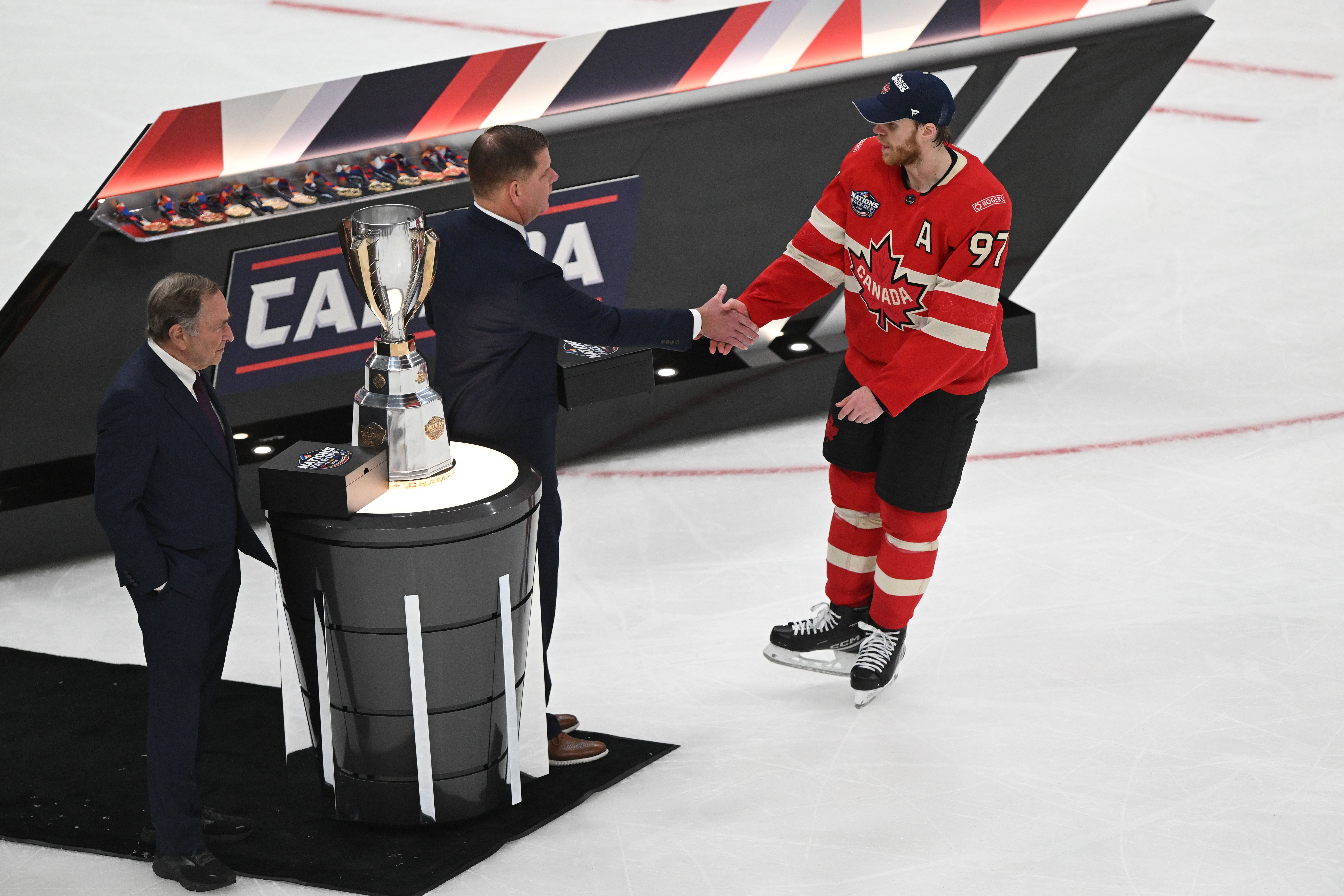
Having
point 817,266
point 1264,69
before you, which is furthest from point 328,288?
point 1264,69

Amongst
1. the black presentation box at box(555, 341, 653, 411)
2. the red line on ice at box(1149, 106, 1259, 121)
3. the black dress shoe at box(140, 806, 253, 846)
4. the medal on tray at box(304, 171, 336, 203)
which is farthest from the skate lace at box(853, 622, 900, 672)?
the red line on ice at box(1149, 106, 1259, 121)

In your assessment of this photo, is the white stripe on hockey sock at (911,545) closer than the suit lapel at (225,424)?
No

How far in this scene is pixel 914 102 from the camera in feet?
11.3

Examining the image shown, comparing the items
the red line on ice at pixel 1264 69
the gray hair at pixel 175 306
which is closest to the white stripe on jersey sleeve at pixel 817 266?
the gray hair at pixel 175 306

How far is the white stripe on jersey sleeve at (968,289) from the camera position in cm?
348

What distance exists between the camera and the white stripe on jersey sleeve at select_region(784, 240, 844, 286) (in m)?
3.88

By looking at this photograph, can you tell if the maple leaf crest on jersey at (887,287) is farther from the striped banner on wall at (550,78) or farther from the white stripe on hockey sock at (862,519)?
the striped banner on wall at (550,78)

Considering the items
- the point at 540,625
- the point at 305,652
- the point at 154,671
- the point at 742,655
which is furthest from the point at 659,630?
the point at 154,671

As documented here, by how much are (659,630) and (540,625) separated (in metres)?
0.79

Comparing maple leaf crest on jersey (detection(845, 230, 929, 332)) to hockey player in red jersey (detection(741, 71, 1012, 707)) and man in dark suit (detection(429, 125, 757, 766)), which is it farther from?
man in dark suit (detection(429, 125, 757, 766))

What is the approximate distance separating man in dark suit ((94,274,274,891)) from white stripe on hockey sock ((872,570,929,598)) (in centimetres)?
147

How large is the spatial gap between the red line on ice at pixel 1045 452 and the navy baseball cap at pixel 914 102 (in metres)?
1.73

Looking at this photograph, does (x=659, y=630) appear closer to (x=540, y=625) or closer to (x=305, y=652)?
(x=540, y=625)

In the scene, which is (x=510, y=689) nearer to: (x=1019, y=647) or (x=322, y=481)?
(x=322, y=481)
